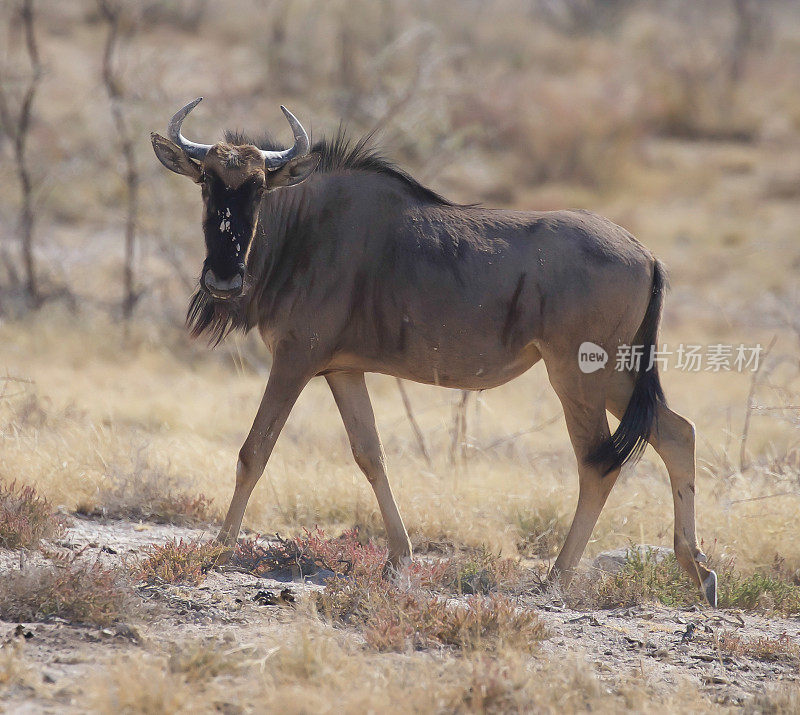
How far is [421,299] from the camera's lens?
221 inches

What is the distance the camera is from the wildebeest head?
5.21m

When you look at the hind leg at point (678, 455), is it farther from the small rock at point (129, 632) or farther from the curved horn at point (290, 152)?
the small rock at point (129, 632)

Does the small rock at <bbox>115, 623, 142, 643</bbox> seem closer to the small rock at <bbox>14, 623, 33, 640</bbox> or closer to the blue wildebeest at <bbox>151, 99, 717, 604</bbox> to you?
the small rock at <bbox>14, 623, 33, 640</bbox>

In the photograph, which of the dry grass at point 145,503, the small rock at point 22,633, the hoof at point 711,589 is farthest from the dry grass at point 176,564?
the hoof at point 711,589

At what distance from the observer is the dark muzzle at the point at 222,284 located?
5180mm

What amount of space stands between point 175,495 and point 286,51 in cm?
2210

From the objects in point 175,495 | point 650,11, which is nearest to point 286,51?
point 650,11

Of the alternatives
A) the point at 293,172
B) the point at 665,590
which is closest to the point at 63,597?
the point at 293,172

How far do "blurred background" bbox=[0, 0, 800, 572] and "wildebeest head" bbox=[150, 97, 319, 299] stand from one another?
4.14 ft

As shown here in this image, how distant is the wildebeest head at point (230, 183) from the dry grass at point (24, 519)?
168 cm
